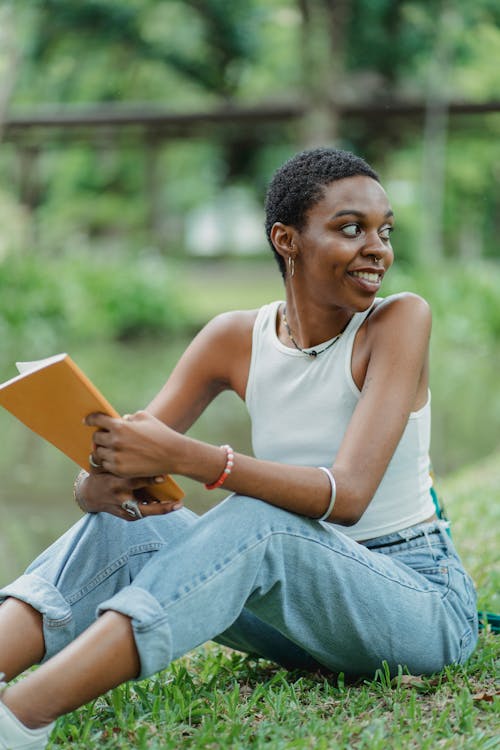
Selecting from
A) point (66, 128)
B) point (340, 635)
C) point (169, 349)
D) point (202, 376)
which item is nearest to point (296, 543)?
point (340, 635)

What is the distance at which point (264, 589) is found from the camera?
1834 mm

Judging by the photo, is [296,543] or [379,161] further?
[379,161]

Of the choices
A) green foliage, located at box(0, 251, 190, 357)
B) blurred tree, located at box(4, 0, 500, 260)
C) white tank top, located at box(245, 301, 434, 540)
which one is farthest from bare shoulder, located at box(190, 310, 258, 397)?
blurred tree, located at box(4, 0, 500, 260)

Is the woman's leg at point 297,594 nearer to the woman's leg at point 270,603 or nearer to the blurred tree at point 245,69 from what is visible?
the woman's leg at point 270,603

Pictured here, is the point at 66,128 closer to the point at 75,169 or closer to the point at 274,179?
the point at 75,169

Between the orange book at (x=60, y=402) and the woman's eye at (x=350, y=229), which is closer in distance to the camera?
the orange book at (x=60, y=402)

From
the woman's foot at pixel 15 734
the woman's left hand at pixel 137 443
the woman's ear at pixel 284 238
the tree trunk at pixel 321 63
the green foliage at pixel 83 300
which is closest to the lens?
the woman's foot at pixel 15 734

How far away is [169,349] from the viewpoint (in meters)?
11.8

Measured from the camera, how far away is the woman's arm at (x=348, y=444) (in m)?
1.80

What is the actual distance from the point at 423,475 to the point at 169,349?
32.1 feet

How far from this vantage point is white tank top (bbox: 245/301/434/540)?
2.11 metres

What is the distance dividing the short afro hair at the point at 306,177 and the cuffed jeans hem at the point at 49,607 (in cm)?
91

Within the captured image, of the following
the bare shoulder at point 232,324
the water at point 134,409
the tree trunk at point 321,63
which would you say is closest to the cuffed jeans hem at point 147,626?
the bare shoulder at point 232,324

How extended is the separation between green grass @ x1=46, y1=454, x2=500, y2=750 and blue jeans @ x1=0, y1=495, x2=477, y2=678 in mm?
56
